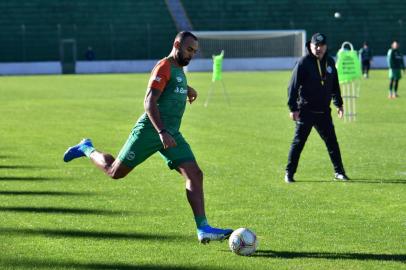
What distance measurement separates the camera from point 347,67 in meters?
23.8

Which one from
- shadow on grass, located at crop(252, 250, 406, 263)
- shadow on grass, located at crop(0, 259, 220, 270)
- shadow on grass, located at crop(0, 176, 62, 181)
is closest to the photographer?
shadow on grass, located at crop(0, 259, 220, 270)

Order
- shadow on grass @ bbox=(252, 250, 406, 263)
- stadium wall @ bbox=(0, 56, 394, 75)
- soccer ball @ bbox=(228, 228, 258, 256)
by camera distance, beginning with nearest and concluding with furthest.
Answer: shadow on grass @ bbox=(252, 250, 406, 263)
soccer ball @ bbox=(228, 228, 258, 256)
stadium wall @ bbox=(0, 56, 394, 75)

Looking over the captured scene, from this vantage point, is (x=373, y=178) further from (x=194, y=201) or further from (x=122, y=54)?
(x=122, y=54)

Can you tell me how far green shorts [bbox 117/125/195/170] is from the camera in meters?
8.96

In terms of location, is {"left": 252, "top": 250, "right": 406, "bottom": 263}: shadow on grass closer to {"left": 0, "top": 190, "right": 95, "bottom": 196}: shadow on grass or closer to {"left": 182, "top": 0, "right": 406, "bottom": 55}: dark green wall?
{"left": 0, "top": 190, "right": 95, "bottom": 196}: shadow on grass

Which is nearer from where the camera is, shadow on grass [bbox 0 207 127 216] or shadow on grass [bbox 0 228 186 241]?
shadow on grass [bbox 0 228 186 241]

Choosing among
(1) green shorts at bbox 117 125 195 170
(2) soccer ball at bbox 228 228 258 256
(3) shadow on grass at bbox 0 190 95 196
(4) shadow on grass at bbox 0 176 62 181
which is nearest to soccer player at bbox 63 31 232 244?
(1) green shorts at bbox 117 125 195 170

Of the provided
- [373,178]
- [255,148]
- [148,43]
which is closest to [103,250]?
[373,178]

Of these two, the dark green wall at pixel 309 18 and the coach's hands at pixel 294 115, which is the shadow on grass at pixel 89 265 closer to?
the coach's hands at pixel 294 115

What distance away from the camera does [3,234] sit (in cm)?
973

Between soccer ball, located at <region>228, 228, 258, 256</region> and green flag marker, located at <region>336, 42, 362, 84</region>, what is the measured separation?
15.4m

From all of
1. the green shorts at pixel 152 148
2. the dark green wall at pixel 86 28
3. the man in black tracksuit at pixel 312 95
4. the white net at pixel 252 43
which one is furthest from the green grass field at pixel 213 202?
the dark green wall at pixel 86 28

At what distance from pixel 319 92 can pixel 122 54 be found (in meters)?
51.6

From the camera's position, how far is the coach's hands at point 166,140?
8680 mm
